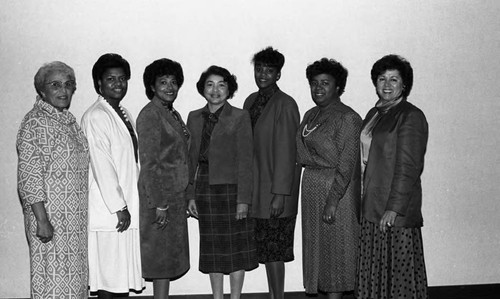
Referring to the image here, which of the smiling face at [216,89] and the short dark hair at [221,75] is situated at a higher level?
the short dark hair at [221,75]

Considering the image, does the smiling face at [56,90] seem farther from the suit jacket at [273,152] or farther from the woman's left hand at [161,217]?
the suit jacket at [273,152]

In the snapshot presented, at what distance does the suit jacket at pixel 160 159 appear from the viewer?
4461mm

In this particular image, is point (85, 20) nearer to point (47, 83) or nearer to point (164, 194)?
point (47, 83)

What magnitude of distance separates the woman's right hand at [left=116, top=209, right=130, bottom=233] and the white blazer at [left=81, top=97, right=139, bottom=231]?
3cm

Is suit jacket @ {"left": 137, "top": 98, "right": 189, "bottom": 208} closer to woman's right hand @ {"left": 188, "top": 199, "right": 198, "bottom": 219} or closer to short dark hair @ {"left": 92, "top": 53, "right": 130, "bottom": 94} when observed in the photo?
woman's right hand @ {"left": 188, "top": 199, "right": 198, "bottom": 219}

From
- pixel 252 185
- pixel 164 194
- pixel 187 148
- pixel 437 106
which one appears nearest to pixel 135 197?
pixel 164 194

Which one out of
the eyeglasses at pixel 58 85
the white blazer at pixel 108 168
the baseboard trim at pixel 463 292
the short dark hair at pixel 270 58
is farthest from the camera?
the baseboard trim at pixel 463 292

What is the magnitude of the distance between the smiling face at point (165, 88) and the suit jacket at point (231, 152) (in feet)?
1.18

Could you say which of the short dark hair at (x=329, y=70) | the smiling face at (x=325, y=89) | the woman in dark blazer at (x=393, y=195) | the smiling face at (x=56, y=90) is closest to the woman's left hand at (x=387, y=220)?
the woman in dark blazer at (x=393, y=195)

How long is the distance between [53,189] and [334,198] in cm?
199

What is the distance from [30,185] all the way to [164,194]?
1049mm

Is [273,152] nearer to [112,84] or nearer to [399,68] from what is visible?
[399,68]

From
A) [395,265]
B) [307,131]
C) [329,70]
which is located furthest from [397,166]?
[329,70]

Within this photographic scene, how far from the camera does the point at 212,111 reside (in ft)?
15.5
